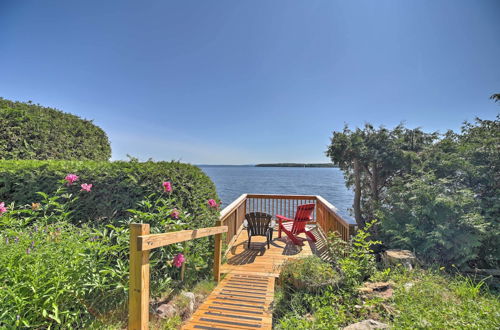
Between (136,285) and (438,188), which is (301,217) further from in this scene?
(136,285)

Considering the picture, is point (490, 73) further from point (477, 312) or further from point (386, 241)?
point (477, 312)

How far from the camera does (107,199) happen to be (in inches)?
100

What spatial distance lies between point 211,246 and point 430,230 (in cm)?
379

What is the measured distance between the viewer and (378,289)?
2.34 metres

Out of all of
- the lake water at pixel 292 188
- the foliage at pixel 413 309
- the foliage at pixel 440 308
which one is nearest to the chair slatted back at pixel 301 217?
the lake water at pixel 292 188

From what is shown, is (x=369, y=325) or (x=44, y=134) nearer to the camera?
(x=369, y=325)

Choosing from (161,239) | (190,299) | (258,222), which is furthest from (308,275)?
(161,239)

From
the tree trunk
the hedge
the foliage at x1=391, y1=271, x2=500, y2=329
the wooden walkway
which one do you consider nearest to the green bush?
the hedge

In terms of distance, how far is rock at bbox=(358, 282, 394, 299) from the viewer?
224cm

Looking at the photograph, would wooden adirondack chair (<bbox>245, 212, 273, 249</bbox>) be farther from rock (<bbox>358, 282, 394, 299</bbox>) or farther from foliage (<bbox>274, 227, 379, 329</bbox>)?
rock (<bbox>358, 282, 394, 299</bbox>)

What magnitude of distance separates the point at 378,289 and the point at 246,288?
66.0 inches

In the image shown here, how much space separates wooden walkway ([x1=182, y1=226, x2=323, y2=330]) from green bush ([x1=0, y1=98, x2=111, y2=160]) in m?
4.93

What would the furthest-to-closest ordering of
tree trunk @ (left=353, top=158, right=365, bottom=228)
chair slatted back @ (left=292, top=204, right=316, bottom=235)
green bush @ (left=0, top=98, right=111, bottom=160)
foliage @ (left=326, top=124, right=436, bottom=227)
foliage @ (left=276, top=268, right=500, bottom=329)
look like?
tree trunk @ (left=353, top=158, right=365, bottom=228)
foliage @ (left=326, top=124, right=436, bottom=227)
chair slatted back @ (left=292, top=204, right=316, bottom=235)
green bush @ (left=0, top=98, right=111, bottom=160)
foliage @ (left=276, top=268, right=500, bottom=329)

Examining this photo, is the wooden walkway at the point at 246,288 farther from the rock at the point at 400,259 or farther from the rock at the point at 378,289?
the rock at the point at 400,259
